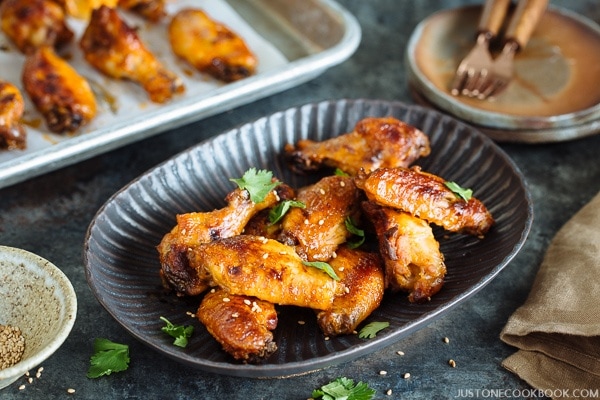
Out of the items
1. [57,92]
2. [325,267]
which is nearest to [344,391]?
[325,267]

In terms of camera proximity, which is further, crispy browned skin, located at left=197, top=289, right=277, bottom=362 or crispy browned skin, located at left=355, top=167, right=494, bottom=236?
crispy browned skin, located at left=355, top=167, right=494, bottom=236

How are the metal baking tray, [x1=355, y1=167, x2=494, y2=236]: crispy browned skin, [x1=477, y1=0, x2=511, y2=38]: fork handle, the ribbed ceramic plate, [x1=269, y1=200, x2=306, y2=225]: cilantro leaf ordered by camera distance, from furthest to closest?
[x1=477, y1=0, x2=511, y2=38]: fork handle
the metal baking tray
[x1=269, y1=200, x2=306, y2=225]: cilantro leaf
[x1=355, y1=167, x2=494, y2=236]: crispy browned skin
the ribbed ceramic plate

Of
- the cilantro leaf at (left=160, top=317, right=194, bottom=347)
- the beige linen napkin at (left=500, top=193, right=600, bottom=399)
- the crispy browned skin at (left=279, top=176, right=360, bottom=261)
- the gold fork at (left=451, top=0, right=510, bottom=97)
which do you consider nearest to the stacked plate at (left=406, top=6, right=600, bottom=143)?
the gold fork at (left=451, top=0, right=510, bottom=97)

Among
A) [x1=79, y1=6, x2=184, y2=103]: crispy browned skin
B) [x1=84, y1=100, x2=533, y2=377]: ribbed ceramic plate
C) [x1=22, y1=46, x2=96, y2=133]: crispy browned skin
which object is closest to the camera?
[x1=84, y1=100, x2=533, y2=377]: ribbed ceramic plate

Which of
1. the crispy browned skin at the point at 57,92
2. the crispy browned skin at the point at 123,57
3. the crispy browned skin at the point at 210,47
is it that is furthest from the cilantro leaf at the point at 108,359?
the crispy browned skin at the point at 210,47

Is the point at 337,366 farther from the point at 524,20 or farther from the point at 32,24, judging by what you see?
the point at 32,24

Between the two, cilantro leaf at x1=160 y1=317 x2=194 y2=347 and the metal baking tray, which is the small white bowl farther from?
the metal baking tray

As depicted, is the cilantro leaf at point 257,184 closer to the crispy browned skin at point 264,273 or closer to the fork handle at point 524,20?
the crispy browned skin at point 264,273
